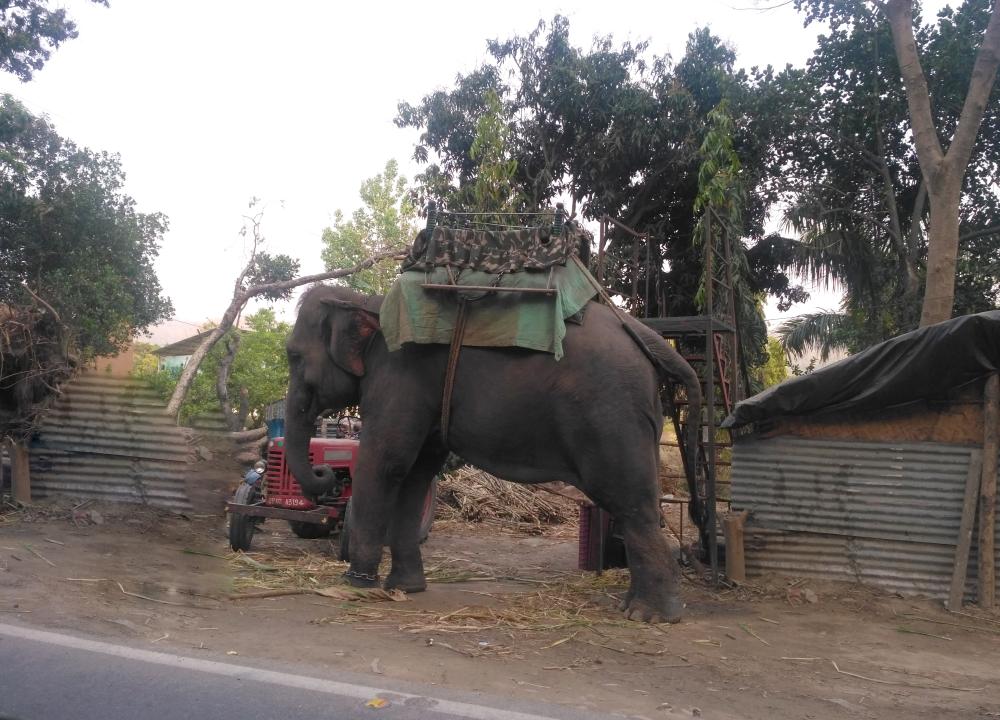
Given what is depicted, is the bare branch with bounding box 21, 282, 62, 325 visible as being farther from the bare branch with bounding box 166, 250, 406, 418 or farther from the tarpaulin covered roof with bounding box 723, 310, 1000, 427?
the tarpaulin covered roof with bounding box 723, 310, 1000, 427

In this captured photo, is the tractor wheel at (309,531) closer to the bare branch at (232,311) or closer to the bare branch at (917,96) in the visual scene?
the bare branch at (232,311)

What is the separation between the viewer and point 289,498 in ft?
29.7

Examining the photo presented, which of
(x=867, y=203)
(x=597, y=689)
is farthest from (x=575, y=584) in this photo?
(x=867, y=203)

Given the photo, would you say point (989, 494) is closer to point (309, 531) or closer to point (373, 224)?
point (309, 531)

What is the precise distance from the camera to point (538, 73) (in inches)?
713

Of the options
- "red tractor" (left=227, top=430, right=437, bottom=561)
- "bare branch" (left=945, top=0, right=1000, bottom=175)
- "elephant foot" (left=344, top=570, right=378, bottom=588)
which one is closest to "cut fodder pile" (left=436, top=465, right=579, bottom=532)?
"red tractor" (left=227, top=430, right=437, bottom=561)

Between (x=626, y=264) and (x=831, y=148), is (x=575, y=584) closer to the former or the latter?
(x=626, y=264)

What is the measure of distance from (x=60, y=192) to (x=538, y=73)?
31.7ft

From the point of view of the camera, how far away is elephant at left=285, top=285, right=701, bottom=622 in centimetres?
665

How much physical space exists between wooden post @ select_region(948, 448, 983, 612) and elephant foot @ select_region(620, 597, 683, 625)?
251cm

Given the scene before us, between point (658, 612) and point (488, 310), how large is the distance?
259cm

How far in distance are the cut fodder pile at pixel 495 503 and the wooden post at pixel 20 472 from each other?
18.6ft

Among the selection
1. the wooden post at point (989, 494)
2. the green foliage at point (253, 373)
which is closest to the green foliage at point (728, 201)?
the wooden post at point (989, 494)

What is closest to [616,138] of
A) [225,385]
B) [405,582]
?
[225,385]
